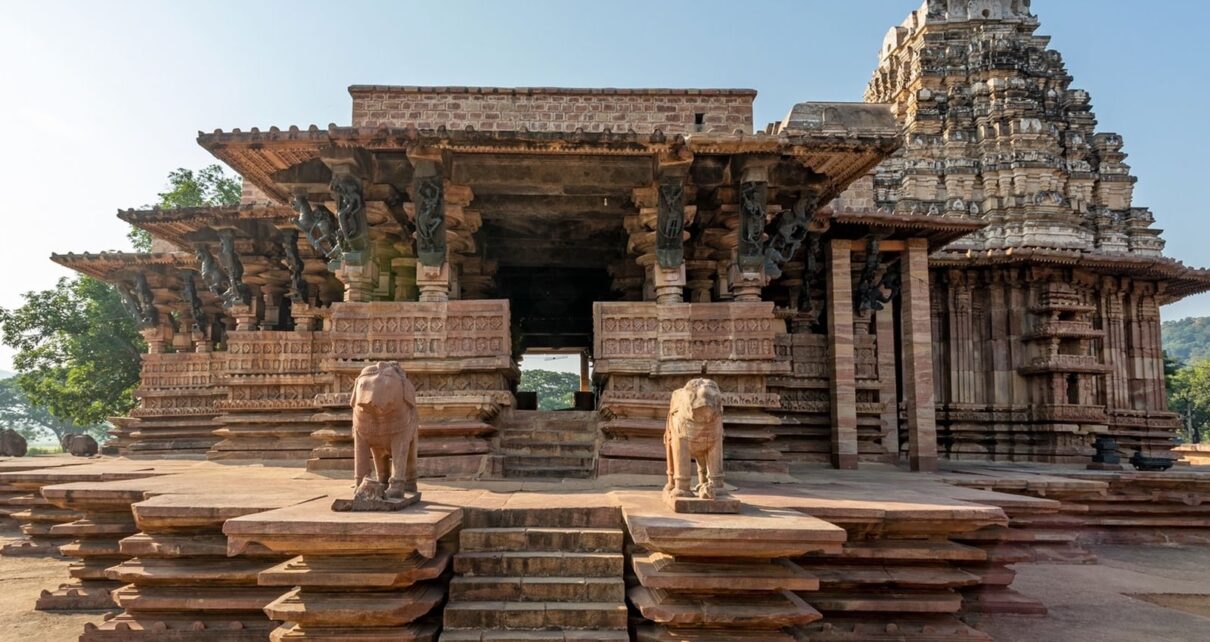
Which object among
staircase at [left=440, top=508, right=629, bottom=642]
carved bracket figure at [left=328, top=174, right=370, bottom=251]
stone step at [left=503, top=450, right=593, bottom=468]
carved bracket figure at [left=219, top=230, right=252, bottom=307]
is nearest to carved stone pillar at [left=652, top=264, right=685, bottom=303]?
stone step at [left=503, top=450, right=593, bottom=468]

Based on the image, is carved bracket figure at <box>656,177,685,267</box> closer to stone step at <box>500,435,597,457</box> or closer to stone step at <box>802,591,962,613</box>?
stone step at <box>500,435,597,457</box>

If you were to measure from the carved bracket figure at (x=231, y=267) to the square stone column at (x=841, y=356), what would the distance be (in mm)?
10069

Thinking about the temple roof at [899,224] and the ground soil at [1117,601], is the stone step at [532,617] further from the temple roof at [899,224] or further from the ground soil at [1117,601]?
the temple roof at [899,224]

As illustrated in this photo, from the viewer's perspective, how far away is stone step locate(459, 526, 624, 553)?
17.5 ft

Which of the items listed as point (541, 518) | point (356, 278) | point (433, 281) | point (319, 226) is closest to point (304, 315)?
point (319, 226)

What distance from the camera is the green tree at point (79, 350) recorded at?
24.2 m

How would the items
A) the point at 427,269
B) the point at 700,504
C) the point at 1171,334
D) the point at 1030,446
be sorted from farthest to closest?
the point at 1171,334 → the point at 1030,446 → the point at 427,269 → the point at 700,504

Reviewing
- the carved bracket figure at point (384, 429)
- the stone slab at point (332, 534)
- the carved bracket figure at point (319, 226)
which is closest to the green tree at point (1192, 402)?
the carved bracket figure at point (319, 226)

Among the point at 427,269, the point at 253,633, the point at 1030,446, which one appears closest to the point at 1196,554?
the point at 1030,446

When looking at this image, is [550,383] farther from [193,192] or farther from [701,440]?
[701,440]

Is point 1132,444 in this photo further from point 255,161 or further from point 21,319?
point 21,319

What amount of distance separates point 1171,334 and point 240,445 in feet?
727

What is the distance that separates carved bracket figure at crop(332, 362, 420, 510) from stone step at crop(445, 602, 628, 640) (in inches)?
33.8

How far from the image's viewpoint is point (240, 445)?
11797 millimetres
